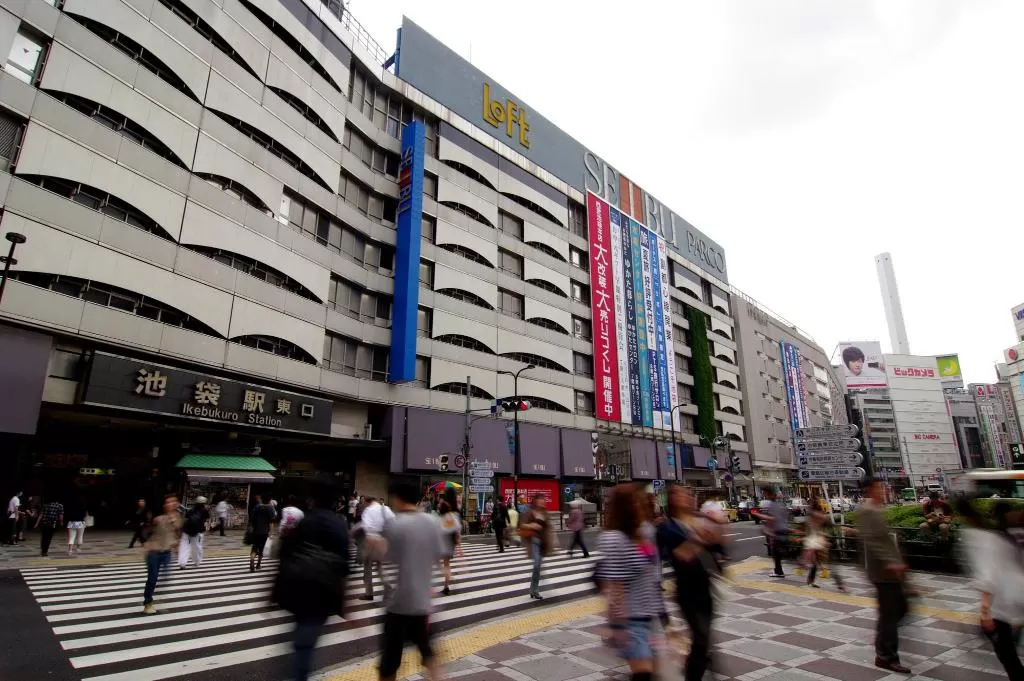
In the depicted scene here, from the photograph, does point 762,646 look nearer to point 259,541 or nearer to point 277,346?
point 259,541

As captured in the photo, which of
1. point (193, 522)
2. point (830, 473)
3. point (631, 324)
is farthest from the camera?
point (631, 324)

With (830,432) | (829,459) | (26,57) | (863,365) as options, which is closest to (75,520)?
(26,57)

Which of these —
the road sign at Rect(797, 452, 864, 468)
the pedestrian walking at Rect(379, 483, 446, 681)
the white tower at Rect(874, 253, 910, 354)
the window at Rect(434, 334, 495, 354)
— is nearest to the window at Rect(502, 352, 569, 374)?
the window at Rect(434, 334, 495, 354)

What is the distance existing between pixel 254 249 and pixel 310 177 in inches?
230

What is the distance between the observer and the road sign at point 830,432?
42.5ft

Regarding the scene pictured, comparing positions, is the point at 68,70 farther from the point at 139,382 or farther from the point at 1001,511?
the point at 1001,511

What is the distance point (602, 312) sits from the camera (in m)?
43.1

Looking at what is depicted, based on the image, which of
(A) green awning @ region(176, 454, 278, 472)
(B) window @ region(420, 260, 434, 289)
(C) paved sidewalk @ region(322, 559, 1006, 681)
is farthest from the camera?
(B) window @ region(420, 260, 434, 289)

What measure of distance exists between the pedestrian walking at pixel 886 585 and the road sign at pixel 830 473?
7.25m

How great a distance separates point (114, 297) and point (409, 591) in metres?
20.5

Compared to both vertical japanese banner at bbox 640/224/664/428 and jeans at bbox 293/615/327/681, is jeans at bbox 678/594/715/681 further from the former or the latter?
vertical japanese banner at bbox 640/224/664/428

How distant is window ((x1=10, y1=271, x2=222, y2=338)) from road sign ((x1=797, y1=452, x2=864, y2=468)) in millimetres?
21631

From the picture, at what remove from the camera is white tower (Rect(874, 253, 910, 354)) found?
15314 centimetres

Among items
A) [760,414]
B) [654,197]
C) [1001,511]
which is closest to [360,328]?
[1001,511]
